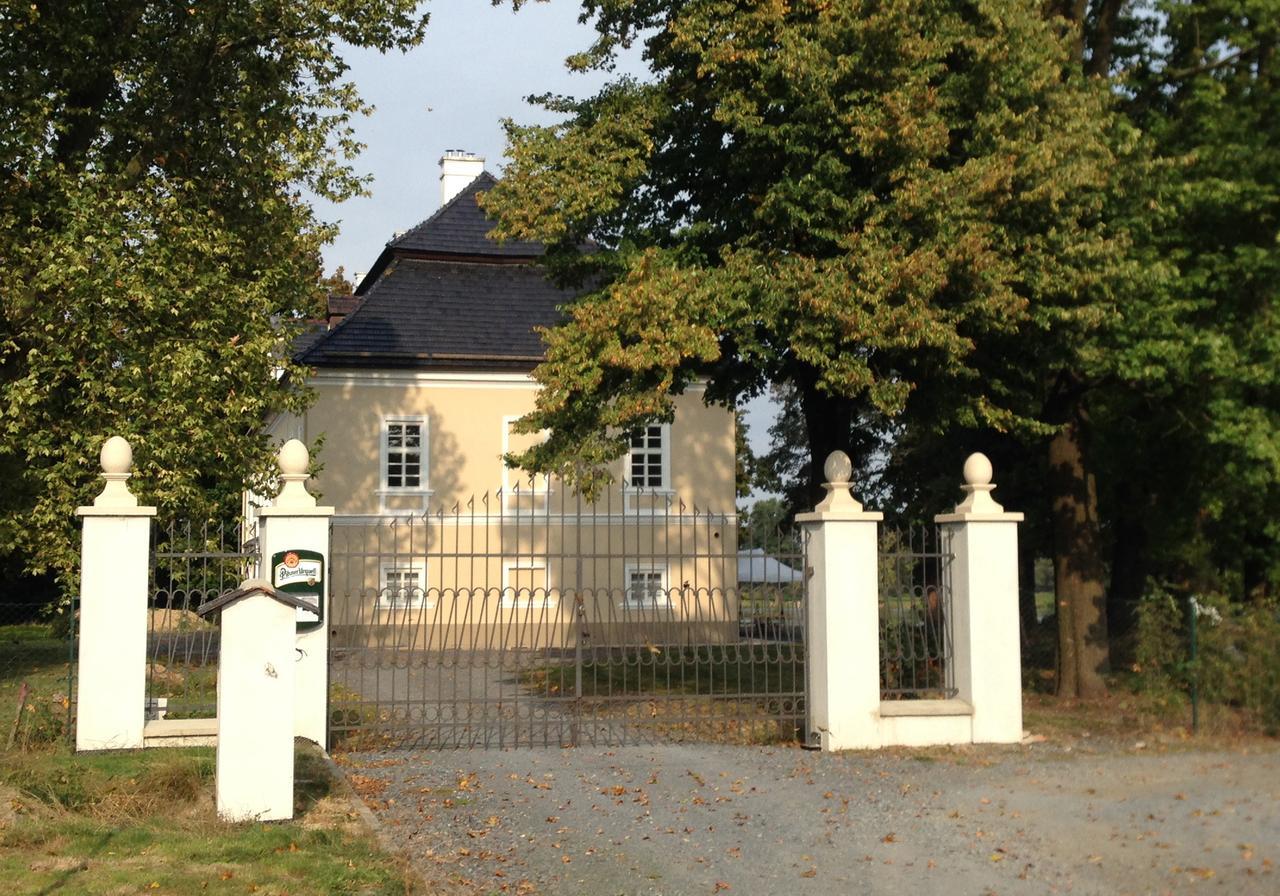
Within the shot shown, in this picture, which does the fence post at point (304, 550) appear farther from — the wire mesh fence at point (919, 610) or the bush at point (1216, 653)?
the bush at point (1216, 653)

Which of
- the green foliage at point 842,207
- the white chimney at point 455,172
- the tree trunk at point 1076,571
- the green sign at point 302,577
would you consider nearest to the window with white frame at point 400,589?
the green sign at point 302,577

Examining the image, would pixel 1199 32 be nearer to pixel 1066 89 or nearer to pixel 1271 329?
pixel 1066 89

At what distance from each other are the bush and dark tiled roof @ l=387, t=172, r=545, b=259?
19736 millimetres

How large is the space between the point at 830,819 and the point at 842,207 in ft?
22.9

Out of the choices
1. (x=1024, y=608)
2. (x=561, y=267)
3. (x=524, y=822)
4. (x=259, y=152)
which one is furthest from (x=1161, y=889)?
(x=1024, y=608)

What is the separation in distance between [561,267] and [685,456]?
1480 centimetres

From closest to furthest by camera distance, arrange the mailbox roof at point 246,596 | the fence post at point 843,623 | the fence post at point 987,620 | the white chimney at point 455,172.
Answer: the mailbox roof at point 246,596 < the fence post at point 843,623 < the fence post at point 987,620 < the white chimney at point 455,172

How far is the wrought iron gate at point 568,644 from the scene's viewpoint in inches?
492

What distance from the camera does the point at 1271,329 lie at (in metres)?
13.2

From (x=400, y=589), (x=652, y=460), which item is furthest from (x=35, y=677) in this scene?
(x=652, y=460)

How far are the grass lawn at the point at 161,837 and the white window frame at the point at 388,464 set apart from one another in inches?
716

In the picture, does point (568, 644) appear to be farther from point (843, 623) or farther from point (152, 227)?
point (843, 623)

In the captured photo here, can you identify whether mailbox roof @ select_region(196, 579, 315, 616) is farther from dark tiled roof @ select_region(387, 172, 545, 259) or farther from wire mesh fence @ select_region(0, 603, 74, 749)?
dark tiled roof @ select_region(387, 172, 545, 259)

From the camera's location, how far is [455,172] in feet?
121
